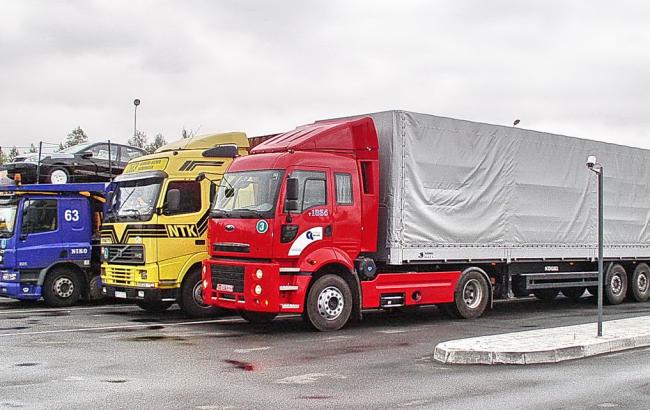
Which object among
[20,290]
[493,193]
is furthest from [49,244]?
[493,193]

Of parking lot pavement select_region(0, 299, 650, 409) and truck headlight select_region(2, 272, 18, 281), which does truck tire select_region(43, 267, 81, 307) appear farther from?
parking lot pavement select_region(0, 299, 650, 409)

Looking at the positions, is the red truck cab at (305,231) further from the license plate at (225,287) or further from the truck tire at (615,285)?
the truck tire at (615,285)

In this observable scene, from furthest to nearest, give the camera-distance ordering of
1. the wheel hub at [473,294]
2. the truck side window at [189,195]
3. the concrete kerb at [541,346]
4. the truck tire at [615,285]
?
the truck tire at [615,285] → the wheel hub at [473,294] → the truck side window at [189,195] → the concrete kerb at [541,346]

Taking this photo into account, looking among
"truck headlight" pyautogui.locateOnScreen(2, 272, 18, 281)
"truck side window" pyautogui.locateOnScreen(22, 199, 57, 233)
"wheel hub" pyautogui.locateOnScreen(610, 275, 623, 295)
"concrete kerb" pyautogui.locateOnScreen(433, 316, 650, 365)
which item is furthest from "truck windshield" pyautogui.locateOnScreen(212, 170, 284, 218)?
"wheel hub" pyautogui.locateOnScreen(610, 275, 623, 295)

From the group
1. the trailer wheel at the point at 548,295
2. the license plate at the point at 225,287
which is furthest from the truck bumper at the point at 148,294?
the trailer wheel at the point at 548,295

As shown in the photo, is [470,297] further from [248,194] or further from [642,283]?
[642,283]

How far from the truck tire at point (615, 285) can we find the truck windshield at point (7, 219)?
539 inches

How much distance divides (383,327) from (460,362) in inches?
171

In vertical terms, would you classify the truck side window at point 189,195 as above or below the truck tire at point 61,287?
above

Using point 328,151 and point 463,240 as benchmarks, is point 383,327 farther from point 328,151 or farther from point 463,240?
point 328,151

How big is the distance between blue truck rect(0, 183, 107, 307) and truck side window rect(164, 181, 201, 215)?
13.5 feet

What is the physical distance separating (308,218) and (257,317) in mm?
2883

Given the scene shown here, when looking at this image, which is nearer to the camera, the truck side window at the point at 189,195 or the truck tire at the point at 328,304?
the truck tire at the point at 328,304

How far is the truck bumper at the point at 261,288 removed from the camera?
12867 millimetres
